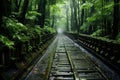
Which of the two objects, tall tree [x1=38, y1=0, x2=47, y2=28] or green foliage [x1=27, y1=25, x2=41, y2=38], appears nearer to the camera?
green foliage [x1=27, y1=25, x2=41, y2=38]

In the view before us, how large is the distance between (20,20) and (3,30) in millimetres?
5278

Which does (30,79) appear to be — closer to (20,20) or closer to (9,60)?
(9,60)

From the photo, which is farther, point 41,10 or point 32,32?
point 41,10

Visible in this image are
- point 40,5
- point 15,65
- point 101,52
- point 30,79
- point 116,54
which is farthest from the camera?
point 40,5

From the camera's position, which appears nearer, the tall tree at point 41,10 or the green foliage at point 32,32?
the green foliage at point 32,32

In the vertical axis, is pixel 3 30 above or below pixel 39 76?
above

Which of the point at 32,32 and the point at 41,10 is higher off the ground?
the point at 41,10

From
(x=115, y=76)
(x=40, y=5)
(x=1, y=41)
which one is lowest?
(x=115, y=76)

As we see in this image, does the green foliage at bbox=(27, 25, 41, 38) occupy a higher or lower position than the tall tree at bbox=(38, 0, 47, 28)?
lower

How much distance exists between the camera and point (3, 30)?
9.66 metres

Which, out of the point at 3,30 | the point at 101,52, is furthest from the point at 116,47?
the point at 3,30

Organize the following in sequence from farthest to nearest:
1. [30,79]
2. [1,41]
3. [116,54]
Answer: [116,54] → [30,79] → [1,41]

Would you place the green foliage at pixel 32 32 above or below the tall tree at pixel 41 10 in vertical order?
below

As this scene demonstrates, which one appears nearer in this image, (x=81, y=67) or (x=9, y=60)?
(x=9, y=60)
